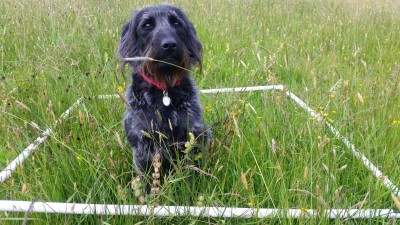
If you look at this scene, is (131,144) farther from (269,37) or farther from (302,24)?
(302,24)

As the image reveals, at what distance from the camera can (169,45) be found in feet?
7.08

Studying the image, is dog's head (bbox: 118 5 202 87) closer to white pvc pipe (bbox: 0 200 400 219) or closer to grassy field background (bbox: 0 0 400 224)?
grassy field background (bbox: 0 0 400 224)

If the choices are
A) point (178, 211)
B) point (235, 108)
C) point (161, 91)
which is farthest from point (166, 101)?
point (178, 211)

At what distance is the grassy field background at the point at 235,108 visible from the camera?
1.69m

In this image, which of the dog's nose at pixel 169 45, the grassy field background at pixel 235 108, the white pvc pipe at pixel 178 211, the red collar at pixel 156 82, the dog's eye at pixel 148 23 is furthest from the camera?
the dog's eye at pixel 148 23

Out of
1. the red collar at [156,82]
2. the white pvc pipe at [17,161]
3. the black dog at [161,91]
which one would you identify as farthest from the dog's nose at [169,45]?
the white pvc pipe at [17,161]

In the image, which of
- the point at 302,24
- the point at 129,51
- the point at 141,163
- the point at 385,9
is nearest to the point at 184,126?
the point at 141,163

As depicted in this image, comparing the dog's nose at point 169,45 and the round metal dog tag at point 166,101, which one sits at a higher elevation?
the dog's nose at point 169,45

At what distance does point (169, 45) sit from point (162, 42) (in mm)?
47

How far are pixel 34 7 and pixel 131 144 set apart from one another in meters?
4.10

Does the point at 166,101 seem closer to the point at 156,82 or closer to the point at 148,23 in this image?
the point at 156,82

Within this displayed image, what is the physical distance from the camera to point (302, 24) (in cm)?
563

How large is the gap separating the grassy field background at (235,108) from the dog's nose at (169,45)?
1.55ft

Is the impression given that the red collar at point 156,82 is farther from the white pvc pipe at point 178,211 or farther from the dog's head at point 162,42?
the white pvc pipe at point 178,211
